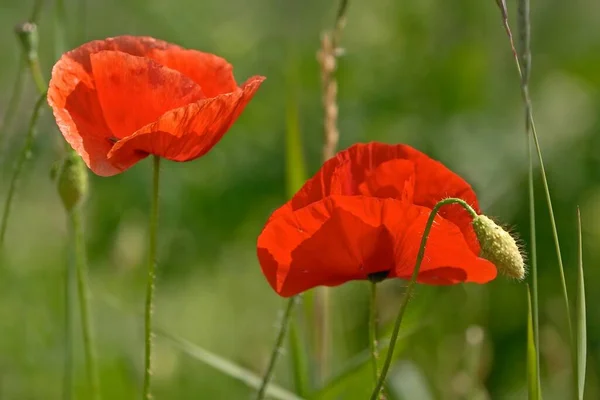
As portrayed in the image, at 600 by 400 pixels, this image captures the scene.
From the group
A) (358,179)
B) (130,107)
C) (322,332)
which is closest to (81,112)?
(130,107)

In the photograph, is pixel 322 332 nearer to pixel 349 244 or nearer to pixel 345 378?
pixel 345 378

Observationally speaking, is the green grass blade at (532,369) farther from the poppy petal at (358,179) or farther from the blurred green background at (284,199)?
the blurred green background at (284,199)

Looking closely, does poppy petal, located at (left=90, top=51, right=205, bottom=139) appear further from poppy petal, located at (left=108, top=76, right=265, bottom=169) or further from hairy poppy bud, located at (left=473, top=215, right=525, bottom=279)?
hairy poppy bud, located at (left=473, top=215, right=525, bottom=279)

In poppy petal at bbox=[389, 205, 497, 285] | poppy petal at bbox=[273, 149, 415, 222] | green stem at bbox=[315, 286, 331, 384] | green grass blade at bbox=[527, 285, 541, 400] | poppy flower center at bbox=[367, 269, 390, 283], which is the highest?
poppy petal at bbox=[273, 149, 415, 222]

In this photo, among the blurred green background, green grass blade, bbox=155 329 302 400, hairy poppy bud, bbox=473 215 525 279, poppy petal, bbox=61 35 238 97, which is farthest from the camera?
the blurred green background

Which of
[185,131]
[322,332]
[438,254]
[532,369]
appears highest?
[185,131]

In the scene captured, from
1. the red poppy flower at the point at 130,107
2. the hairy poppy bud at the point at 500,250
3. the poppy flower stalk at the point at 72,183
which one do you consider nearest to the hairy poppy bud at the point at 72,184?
the poppy flower stalk at the point at 72,183

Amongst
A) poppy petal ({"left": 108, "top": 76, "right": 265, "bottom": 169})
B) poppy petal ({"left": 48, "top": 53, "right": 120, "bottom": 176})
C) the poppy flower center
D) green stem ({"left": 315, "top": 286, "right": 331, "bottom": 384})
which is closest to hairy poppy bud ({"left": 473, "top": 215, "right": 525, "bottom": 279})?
the poppy flower center

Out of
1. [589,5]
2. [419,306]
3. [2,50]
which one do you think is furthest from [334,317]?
[2,50]
